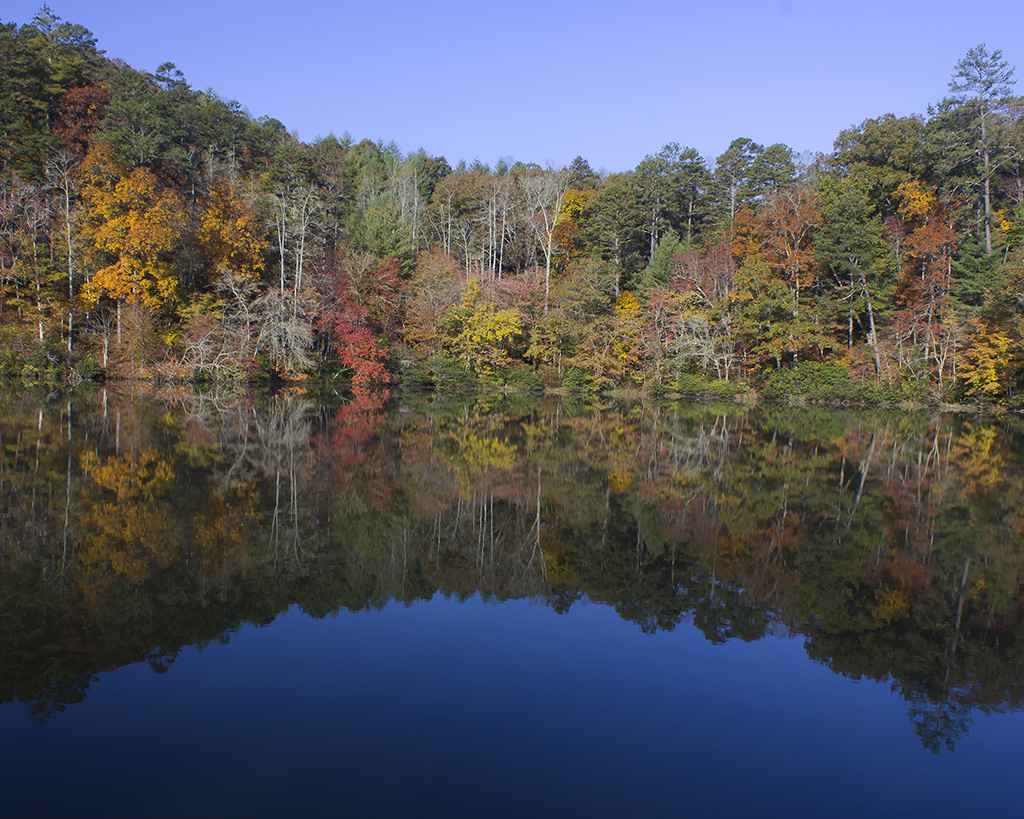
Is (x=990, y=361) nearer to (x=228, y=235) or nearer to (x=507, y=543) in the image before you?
(x=507, y=543)

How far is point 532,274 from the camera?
4056 centimetres

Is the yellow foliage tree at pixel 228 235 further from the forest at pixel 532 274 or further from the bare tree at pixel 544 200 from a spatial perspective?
the bare tree at pixel 544 200

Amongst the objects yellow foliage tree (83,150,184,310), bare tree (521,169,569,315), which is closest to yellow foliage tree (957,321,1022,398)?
bare tree (521,169,569,315)

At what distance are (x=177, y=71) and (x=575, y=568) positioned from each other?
5943 centimetres

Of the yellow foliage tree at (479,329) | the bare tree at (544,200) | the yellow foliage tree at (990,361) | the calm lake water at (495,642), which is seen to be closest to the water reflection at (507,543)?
the calm lake water at (495,642)

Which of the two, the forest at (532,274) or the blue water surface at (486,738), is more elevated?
the forest at (532,274)

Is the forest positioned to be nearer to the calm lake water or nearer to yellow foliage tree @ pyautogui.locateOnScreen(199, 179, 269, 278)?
yellow foliage tree @ pyautogui.locateOnScreen(199, 179, 269, 278)

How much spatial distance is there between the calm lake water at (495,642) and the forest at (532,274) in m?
20.6

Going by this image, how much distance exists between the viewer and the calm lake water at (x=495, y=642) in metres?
3.99

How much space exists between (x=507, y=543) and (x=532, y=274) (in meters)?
33.5

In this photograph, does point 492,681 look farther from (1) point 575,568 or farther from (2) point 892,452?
(2) point 892,452

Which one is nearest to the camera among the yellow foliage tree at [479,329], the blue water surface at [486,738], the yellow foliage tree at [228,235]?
the blue water surface at [486,738]

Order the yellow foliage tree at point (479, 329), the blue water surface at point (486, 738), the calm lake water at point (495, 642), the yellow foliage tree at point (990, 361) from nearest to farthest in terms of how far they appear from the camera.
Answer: the blue water surface at point (486, 738)
the calm lake water at point (495, 642)
the yellow foliage tree at point (990, 361)
the yellow foliage tree at point (479, 329)

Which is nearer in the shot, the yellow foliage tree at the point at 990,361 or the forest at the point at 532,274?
the yellow foliage tree at the point at 990,361
